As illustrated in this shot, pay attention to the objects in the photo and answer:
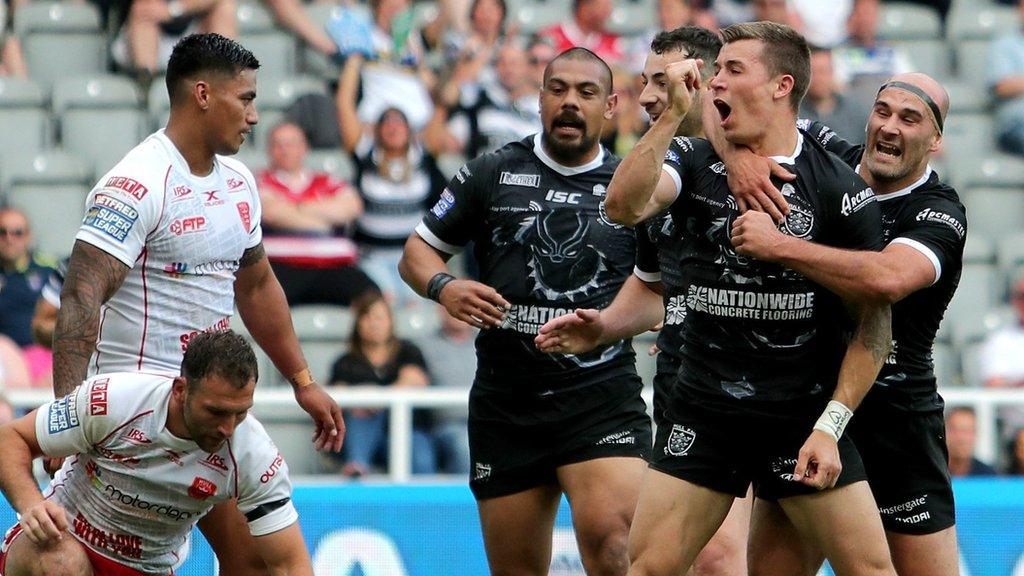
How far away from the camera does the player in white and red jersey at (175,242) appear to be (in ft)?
18.3

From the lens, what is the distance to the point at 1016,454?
9344mm

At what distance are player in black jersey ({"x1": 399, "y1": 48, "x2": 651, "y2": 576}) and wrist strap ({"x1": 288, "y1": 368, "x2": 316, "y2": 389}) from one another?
0.57m

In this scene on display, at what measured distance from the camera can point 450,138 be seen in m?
11.6

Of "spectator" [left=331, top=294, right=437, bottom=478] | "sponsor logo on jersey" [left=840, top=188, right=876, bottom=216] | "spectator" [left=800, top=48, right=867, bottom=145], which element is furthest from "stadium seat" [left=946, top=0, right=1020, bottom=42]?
"sponsor logo on jersey" [left=840, top=188, right=876, bottom=216]

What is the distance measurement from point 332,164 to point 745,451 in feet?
20.5

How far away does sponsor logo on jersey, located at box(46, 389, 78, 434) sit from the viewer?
536 centimetres

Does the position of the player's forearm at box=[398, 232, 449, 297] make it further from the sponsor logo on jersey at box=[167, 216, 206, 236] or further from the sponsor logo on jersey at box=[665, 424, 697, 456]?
the sponsor logo on jersey at box=[665, 424, 697, 456]

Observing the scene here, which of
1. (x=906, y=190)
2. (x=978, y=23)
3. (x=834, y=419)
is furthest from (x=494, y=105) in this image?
(x=834, y=419)

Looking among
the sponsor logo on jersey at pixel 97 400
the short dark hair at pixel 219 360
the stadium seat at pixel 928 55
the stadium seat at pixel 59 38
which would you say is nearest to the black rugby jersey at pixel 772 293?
the short dark hair at pixel 219 360

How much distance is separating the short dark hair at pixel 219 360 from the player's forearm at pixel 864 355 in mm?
1873

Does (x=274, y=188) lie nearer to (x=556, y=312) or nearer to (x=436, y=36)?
(x=436, y=36)

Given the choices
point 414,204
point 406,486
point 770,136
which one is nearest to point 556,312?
point 770,136

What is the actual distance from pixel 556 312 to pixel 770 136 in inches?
56.8

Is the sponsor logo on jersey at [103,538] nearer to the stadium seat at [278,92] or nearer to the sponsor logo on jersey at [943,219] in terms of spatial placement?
the sponsor logo on jersey at [943,219]
